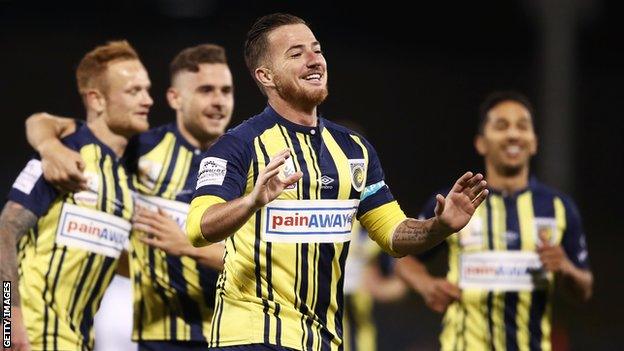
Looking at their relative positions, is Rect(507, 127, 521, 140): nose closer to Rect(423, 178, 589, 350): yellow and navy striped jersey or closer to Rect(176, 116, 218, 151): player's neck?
Rect(423, 178, 589, 350): yellow and navy striped jersey

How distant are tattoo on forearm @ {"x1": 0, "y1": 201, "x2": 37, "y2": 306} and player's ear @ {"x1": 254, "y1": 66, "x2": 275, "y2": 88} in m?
1.37

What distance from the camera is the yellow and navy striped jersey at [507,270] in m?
6.83

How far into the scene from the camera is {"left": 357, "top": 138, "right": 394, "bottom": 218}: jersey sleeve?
5.11 m

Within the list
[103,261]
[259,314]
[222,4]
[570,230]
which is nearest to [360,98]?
[222,4]

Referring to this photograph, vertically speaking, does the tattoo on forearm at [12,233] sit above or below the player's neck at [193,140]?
below

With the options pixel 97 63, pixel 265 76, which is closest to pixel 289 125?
pixel 265 76

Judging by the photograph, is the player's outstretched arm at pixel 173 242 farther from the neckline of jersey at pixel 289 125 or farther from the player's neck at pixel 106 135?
the neckline of jersey at pixel 289 125

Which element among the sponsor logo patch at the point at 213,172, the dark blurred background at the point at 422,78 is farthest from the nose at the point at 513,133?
the dark blurred background at the point at 422,78

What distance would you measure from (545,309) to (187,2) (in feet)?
24.3

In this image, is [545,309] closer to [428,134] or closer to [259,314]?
[259,314]

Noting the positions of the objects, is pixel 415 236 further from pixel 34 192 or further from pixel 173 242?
pixel 34 192

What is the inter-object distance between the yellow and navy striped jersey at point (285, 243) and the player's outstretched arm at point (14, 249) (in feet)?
3.16
